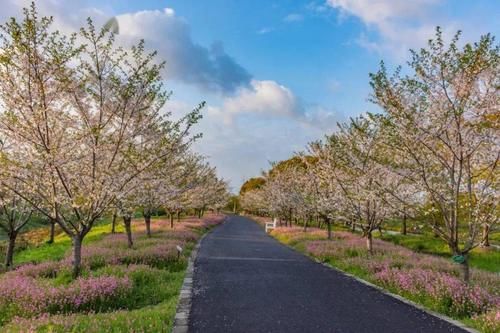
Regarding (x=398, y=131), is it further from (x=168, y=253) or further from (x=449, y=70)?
(x=168, y=253)

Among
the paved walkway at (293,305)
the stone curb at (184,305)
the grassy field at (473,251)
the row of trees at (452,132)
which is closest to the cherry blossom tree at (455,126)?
the row of trees at (452,132)

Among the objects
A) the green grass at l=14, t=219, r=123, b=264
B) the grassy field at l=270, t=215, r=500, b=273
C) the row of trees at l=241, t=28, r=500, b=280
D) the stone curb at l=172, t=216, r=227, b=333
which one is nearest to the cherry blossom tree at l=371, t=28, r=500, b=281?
the row of trees at l=241, t=28, r=500, b=280

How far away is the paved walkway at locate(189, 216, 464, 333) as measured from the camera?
27.9 ft

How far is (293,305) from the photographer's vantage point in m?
10.4

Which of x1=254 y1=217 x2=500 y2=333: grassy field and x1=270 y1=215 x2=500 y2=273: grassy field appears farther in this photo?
x1=270 y1=215 x2=500 y2=273: grassy field

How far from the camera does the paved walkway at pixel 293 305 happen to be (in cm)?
851

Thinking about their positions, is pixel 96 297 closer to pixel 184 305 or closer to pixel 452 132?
pixel 184 305

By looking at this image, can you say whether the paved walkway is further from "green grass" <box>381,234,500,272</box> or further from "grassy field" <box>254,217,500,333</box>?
"green grass" <box>381,234,500,272</box>

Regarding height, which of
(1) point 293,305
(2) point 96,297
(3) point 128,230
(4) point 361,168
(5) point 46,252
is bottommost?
(5) point 46,252

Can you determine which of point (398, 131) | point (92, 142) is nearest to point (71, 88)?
point (92, 142)

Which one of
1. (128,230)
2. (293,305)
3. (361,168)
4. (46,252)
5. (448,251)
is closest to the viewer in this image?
(293,305)

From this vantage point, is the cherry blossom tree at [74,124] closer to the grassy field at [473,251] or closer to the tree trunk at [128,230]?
the tree trunk at [128,230]

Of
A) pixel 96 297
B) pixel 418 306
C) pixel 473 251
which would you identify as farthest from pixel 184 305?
pixel 473 251

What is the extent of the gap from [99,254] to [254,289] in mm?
7464
